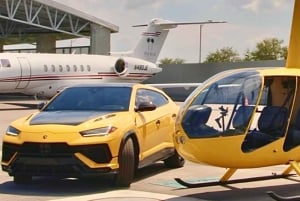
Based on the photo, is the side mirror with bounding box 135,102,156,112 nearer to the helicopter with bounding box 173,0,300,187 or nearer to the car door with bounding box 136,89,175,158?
the car door with bounding box 136,89,175,158

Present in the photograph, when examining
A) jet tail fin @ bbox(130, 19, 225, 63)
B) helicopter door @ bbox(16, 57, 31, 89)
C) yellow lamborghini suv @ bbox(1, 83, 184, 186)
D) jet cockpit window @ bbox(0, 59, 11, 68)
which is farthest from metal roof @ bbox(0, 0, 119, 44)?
yellow lamborghini suv @ bbox(1, 83, 184, 186)

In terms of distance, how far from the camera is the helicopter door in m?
30.2

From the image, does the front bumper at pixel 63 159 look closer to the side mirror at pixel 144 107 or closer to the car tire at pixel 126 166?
the car tire at pixel 126 166

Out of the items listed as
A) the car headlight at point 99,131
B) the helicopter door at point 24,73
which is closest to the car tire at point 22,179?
the car headlight at point 99,131

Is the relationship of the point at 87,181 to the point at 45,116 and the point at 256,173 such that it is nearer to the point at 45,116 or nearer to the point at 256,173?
the point at 45,116

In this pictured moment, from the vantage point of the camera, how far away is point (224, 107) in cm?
785

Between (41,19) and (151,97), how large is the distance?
41897 mm

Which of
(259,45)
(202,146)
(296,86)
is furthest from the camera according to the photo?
(259,45)

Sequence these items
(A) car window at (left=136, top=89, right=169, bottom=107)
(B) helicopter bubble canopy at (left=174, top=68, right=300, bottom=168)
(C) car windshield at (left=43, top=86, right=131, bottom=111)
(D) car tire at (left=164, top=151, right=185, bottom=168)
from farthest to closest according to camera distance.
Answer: (D) car tire at (left=164, top=151, right=185, bottom=168)
(A) car window at (left=136, top=89, right=169, bottom=107)
(C) car windshield at (left=43, top=86, right=131, bottom=111)
(B) helicopter bubble canopy at (left=174, top=68, right=300, bottom=168)

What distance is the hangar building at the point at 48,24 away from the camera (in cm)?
4438

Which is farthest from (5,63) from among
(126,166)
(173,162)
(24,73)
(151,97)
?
(126,166)

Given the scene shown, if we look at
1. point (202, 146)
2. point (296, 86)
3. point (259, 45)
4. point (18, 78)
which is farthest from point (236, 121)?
point (259, 45)

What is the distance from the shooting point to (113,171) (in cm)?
848

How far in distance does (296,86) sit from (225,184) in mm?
1785
